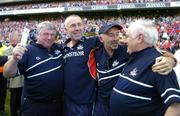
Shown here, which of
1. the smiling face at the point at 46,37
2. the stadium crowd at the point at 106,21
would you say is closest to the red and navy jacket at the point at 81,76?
the smiling face at the point at 46,37

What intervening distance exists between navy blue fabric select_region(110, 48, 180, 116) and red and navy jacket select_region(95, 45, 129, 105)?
0.55 meters

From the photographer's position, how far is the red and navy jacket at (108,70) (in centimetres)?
462

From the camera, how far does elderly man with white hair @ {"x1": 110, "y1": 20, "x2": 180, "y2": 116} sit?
3582 millimetres

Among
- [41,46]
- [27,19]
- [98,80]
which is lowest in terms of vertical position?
[27,19]

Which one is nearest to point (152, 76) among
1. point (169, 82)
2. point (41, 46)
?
point (169, 82)

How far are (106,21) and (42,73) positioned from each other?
3123 centimetres

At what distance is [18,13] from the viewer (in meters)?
52.3

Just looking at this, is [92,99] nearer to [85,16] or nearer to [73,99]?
[73,99]

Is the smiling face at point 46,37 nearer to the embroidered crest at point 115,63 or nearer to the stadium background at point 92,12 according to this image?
the embroidered crest at point 115,63

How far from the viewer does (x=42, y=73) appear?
16.3ft

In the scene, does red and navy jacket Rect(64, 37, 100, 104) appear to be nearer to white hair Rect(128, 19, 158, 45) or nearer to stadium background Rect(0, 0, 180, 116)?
white hair Rect(128, 19, 158, 45)

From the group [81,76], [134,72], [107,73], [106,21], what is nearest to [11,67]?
[81,76]

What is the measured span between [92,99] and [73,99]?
9.6 inches

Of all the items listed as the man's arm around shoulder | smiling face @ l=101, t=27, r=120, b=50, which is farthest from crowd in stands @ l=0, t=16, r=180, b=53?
the man's arm around shoulder
